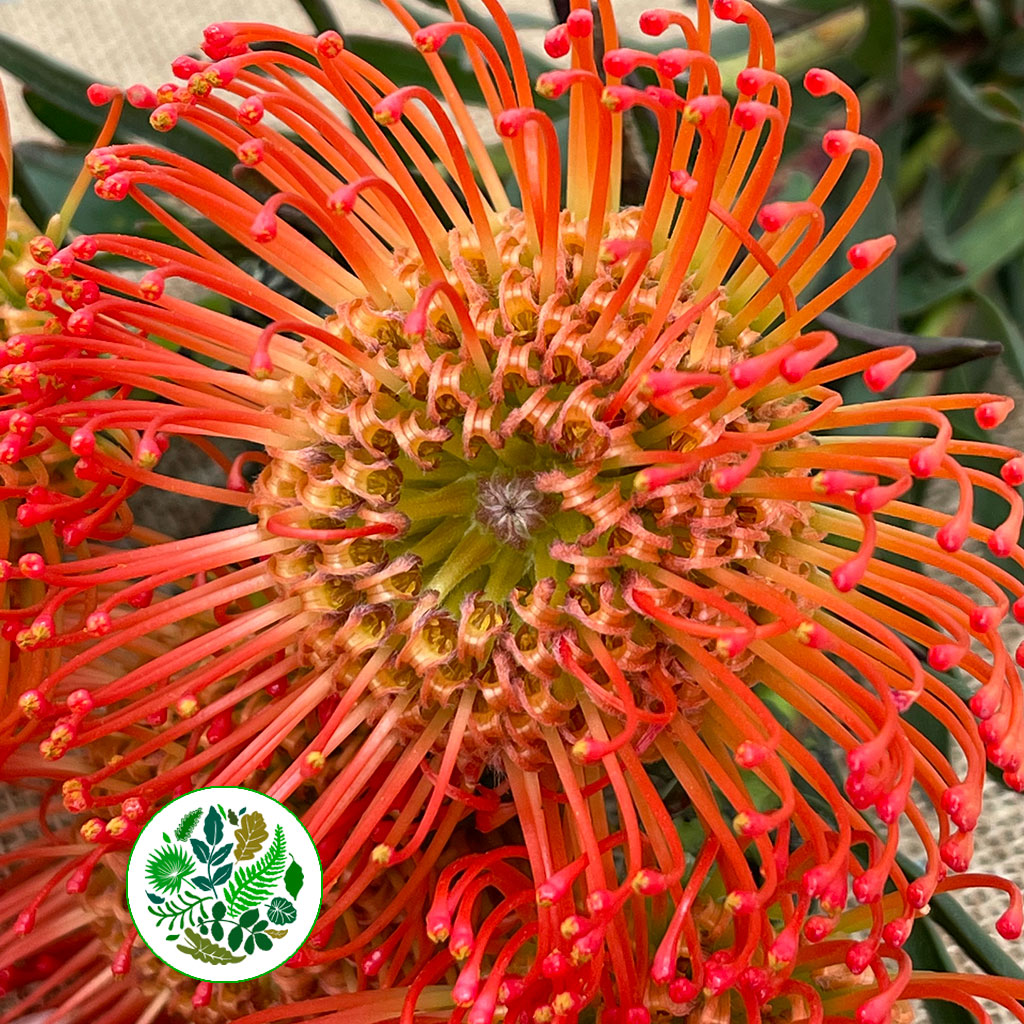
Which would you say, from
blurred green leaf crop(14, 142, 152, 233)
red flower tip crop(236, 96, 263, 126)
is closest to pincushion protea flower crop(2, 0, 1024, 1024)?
red flower tip crop(236, 96, 263, 126)

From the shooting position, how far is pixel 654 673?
345mm

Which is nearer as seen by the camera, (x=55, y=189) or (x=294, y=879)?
(x=294, y=879)

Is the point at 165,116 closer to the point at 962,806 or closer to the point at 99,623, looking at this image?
the point at 99,623

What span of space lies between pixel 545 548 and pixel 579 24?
146 millimetres

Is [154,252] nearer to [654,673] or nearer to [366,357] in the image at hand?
[366,357]

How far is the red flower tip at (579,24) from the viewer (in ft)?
1.09

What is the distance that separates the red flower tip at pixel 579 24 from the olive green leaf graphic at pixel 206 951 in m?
0.28

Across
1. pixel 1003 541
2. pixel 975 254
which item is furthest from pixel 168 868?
pixel 975 254

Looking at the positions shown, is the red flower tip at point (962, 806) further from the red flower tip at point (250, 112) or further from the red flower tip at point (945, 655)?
the red flower tip at point (250, 112)

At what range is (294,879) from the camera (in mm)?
344

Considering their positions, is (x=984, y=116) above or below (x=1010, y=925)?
above

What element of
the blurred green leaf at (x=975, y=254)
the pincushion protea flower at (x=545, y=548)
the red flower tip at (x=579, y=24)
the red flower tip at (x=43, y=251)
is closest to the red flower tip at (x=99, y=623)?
the pincushion protea flower at (x=545, y=548)

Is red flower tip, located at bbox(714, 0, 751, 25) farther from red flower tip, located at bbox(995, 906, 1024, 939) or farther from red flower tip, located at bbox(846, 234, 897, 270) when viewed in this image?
red flower tip, located at bbox(995, 906, 1024, 939)

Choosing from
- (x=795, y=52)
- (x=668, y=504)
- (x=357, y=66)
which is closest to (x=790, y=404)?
(x=668, y=504)
